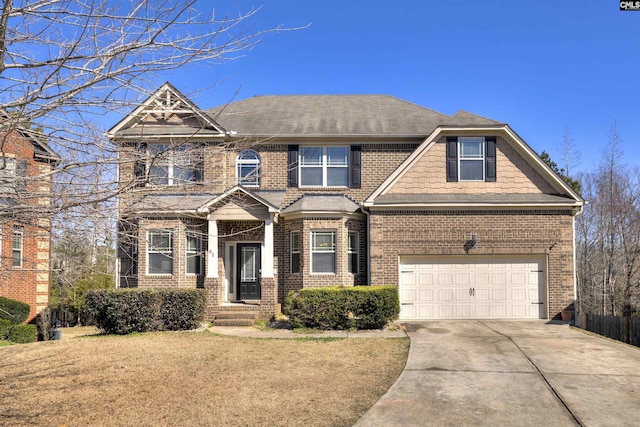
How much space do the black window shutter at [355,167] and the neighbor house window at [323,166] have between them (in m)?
0.19

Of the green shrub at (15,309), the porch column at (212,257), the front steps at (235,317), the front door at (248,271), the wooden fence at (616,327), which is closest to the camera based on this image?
the wooden fence at (616,327)

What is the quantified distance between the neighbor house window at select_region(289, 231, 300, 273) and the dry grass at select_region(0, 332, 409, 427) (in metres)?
4.94

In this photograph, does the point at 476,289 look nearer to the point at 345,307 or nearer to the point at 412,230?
the point at 412,230

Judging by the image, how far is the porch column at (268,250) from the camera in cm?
1650

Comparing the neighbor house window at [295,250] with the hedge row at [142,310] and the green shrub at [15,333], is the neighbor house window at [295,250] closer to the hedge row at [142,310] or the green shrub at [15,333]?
the hedge row at [142,310]

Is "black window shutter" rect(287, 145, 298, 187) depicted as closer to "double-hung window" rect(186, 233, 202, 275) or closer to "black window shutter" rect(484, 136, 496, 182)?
"double-hung window" rect(186, 233, 202, 275)

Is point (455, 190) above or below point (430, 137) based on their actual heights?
below

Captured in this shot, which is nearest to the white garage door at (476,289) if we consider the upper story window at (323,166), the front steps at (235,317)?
the upper story window at (323,166)

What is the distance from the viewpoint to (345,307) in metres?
14.1

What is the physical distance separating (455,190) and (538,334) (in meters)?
5.35

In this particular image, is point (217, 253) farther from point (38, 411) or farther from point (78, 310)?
point (38, 411)

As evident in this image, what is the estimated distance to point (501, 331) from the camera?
13656 millimetres

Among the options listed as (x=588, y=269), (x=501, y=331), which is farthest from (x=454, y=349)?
(x=588, y=269)

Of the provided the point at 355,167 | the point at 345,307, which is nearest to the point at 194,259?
the point at 345,307
